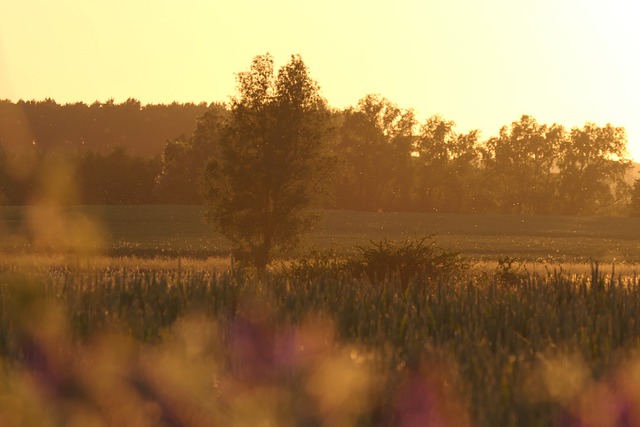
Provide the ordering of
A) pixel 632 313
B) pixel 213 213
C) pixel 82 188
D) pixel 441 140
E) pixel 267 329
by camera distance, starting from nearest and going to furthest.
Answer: pixel 267 329, pixel 632 313, pixel 213 213, pixel 82 188, pixel 441 140

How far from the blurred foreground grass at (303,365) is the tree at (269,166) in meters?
23.0

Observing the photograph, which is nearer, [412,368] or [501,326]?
[412,368]

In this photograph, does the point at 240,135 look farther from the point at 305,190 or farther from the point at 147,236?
the point at 147,236

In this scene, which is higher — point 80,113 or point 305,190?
point 80,113

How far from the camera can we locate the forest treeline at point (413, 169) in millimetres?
102312

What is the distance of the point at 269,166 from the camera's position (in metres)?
30.3

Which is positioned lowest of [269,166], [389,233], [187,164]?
[389,233]

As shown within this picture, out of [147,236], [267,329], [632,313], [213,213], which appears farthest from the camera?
[147,236]

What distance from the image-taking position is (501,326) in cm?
675

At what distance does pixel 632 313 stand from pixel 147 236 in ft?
173

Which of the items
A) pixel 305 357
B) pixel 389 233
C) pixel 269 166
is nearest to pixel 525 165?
pixel 389 233

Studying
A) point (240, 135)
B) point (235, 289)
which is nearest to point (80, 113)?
point (240, 135)

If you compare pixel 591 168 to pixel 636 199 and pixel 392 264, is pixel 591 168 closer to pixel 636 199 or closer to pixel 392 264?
pixel 636 199

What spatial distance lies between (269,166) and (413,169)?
84459mm
